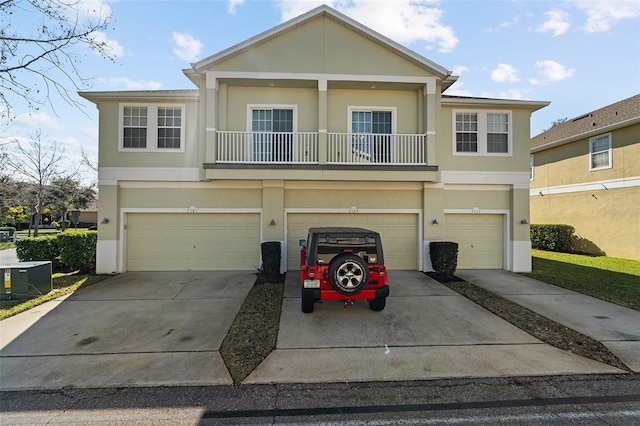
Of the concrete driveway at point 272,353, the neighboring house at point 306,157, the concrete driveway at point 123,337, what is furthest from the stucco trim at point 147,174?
the concrete driveway at point 272,353

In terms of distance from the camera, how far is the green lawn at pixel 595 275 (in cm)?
804

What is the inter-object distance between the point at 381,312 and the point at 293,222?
486cm

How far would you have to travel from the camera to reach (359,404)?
3.53m

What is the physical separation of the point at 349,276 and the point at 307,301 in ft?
3.86

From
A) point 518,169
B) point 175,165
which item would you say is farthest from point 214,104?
point 518,169

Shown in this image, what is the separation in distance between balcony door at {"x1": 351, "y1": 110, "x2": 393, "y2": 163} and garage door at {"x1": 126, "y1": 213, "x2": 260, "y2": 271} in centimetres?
438

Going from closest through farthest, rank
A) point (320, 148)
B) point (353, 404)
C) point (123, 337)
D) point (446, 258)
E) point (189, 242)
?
point (353, 404) < point (123, 337) < point (320, 148) < point (446, 258) < point (189, 242)

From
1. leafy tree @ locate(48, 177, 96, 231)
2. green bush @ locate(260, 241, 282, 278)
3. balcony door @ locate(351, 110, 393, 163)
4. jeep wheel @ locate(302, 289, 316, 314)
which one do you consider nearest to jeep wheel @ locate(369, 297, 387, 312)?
jeep wheel @ locate(302, 289, 316, 314)

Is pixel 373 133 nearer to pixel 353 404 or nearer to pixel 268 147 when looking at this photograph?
pixel 268 147

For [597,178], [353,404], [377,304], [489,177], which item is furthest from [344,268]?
[597,178]

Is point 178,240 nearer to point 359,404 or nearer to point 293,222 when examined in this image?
point 293,222

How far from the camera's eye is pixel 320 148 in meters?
9.57

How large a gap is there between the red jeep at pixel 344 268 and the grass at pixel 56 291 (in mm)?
6490

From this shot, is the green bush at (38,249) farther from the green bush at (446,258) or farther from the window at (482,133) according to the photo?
the window at (482,133)
